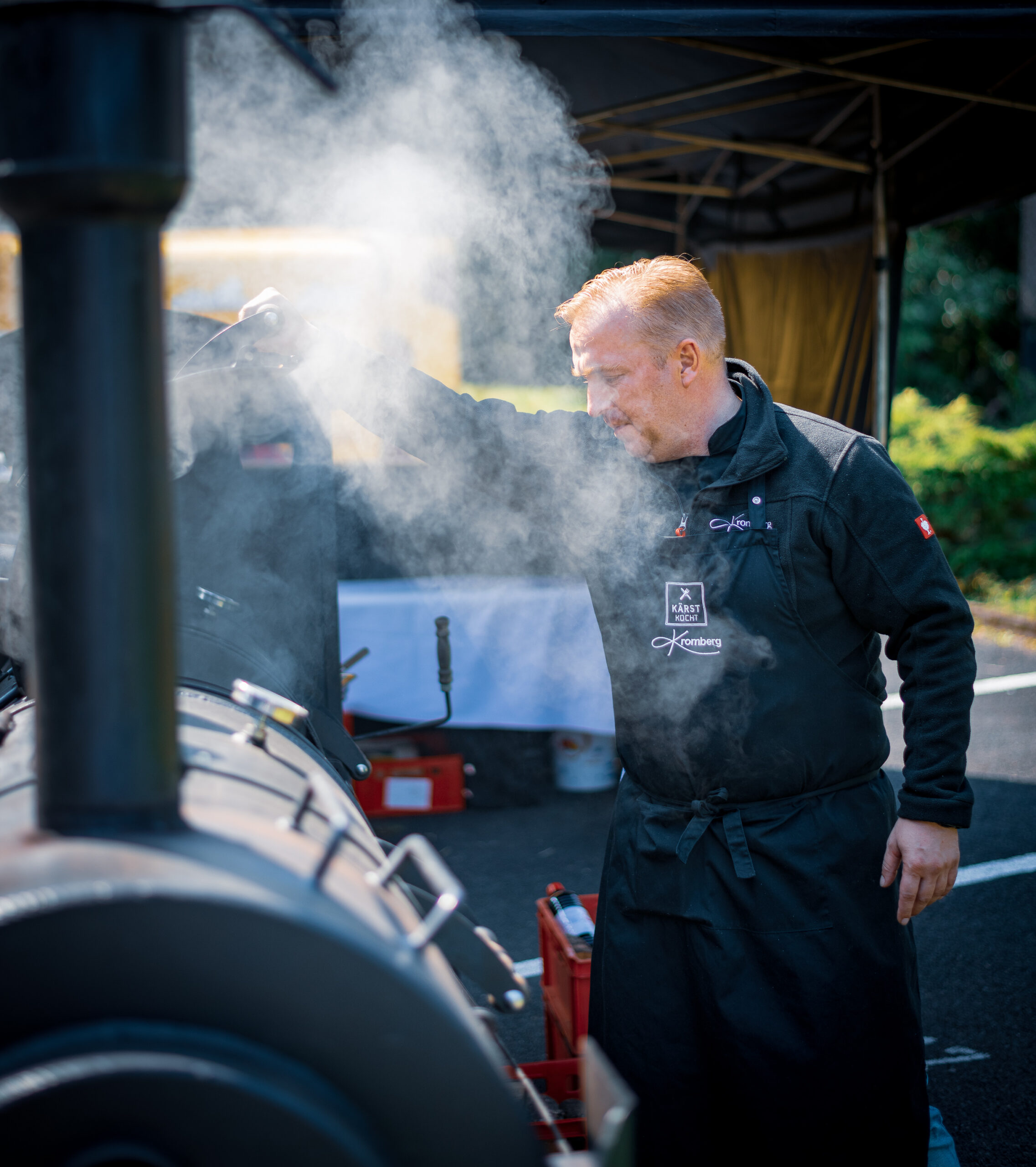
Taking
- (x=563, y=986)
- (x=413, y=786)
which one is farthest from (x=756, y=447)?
(x=413, y=786)

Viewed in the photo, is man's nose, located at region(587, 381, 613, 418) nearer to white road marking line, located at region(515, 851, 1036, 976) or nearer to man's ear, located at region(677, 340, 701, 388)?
man's ear, located at region(677, 340, 701, 388)

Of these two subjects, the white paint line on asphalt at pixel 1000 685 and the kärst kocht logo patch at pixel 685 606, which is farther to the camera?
the white paint line on asphalt at pixel 1000 685

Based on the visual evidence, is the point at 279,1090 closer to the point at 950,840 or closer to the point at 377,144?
the point at 950,840

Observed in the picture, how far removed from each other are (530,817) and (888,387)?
3068 mm

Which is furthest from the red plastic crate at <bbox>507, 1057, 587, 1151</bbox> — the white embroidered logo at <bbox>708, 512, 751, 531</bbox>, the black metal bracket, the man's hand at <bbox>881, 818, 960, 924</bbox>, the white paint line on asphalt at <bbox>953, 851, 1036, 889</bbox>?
the white paint line on asphalt at <bbox>953, 851, 1036, 889</bbox>

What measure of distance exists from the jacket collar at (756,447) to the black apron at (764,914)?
5cm

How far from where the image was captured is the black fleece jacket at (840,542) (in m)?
1.71

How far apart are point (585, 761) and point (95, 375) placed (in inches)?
161

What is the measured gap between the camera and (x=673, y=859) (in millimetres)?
1852

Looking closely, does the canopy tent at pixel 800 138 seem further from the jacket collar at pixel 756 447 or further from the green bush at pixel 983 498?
the green bush at pixel 983 498

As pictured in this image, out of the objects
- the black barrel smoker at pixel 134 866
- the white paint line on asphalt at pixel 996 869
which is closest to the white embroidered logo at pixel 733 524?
the black barrel smoker at pixel 134 866

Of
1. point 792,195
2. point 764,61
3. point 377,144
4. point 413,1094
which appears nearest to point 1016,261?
point 792,195

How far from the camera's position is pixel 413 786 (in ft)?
14.5

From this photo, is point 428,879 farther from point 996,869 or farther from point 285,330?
point 996,869
